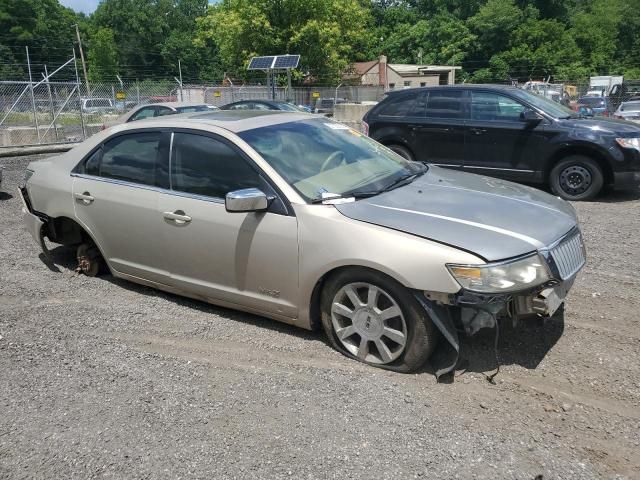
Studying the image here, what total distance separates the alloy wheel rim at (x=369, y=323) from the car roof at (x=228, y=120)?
1.56m

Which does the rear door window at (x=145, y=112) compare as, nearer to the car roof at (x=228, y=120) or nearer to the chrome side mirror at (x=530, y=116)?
the chrome side mirror at (x=530, y=116)

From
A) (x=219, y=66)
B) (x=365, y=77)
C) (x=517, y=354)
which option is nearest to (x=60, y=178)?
(x=517, y=354)

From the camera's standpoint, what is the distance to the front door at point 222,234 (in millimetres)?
3795

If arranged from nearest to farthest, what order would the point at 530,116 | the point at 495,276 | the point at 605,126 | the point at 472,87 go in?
the point at 495,276
the point at 605,126
the point at 530,116
the point at 472,87

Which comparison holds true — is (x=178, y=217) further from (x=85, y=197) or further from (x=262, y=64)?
(x=262, y=64)

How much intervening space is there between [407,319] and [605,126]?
632 centimetres

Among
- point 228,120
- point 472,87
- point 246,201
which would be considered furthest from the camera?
point 472,87

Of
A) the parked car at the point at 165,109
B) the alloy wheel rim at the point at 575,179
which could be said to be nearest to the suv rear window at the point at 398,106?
the alloy wheel rim at the point at 575,179

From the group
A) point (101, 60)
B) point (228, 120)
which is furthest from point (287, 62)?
point (101, 60)

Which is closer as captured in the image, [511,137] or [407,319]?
[407,319]

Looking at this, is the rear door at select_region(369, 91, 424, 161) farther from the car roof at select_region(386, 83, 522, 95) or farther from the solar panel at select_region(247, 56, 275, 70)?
the solar panel at select_region(247, 56, 275, 70)

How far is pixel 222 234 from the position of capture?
400cm

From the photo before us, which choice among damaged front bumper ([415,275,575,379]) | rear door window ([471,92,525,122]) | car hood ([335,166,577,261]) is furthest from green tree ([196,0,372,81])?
damaged front bumper ([415,275,575,379])

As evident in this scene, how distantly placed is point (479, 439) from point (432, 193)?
1759 mm
